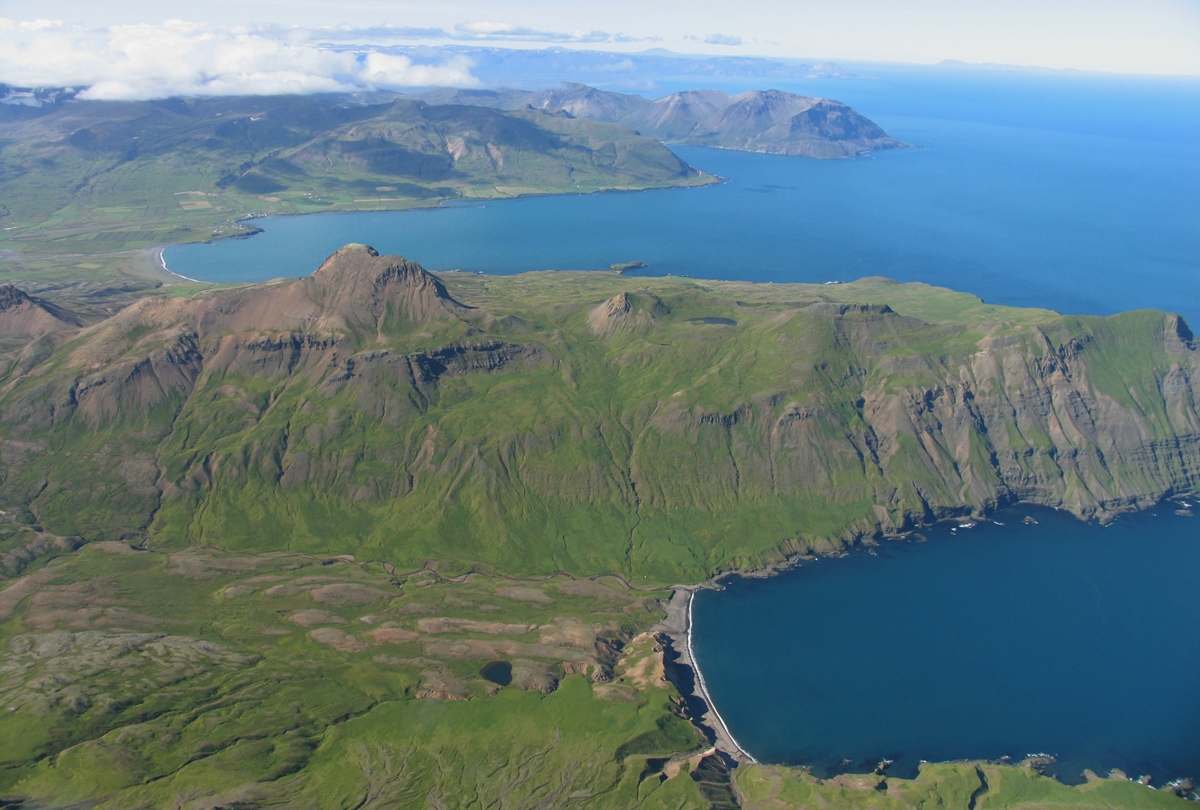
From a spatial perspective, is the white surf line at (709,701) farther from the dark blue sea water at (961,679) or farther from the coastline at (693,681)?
the dark blue sea water at (961,679)

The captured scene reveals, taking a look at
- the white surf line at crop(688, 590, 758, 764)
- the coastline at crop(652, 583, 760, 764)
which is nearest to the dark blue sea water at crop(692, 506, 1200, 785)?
the white surf line at crop(688, 590, 758, 764)

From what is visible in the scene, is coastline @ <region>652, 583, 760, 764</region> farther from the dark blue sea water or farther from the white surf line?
the dark blue sea water

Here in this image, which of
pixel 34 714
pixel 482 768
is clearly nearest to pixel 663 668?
pixel 482 768

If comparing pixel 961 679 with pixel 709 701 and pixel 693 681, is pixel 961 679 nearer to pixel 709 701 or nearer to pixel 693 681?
pixel 709 701

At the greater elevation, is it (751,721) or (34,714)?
(34,714)

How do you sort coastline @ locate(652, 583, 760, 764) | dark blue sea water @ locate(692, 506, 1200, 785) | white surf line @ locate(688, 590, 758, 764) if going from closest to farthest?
white surf line @ locate(688, 590, 758, 764) < coastline @ locate(652, 583, 760, 764) < dark blue sea water @ locate(692, 506, 1200, 785)

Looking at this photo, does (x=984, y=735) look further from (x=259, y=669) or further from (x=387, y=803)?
(x=259, y=669)

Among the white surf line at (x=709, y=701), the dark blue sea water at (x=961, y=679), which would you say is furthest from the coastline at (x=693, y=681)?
the dark blue sea water at (x=961, y=679)

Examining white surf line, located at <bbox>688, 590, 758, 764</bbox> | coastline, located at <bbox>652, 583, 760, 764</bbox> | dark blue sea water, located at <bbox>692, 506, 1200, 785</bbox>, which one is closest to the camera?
Answer: white surf line, located at <bbox>688, 590, 758, 764</bbox>

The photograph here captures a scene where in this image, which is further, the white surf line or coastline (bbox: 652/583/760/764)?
coastline (bbox: 652/583/760/764)
